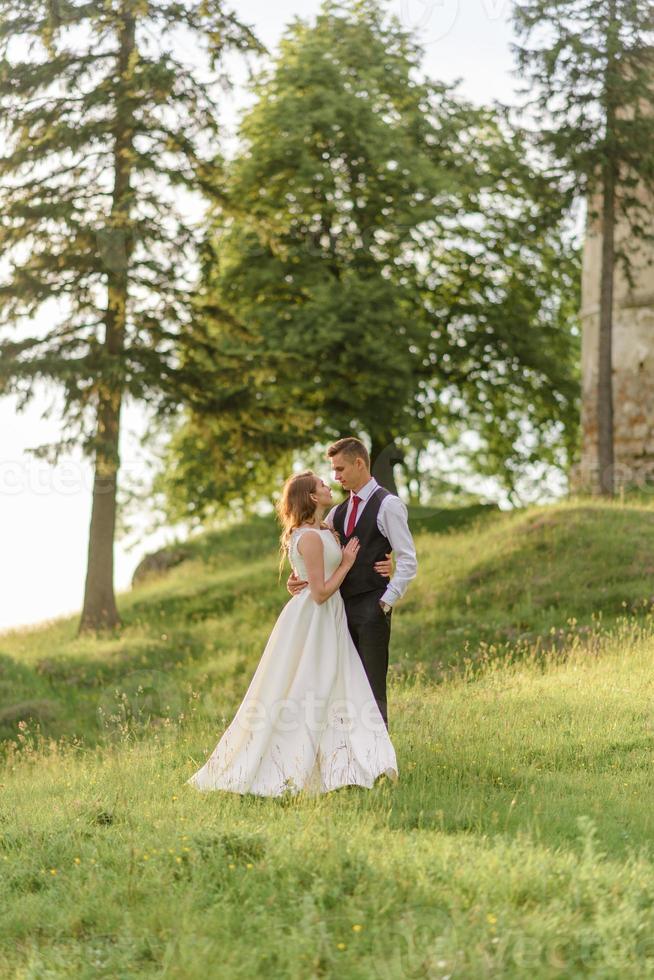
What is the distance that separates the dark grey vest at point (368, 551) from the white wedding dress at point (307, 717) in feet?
0.59

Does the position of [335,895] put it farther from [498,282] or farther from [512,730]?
[498,282]

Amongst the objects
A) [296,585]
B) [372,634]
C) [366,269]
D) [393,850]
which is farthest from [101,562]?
[393,850]

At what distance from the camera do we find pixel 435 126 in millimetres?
28359

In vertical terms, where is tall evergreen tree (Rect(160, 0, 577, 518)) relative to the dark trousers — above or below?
above

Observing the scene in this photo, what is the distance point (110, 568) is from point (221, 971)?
59.4ft

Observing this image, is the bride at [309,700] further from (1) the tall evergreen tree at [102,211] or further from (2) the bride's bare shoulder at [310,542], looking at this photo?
(1) the tall evergreen tree at [102,211]

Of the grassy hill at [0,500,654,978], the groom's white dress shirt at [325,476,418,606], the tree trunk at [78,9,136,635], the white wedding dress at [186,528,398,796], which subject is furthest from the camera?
the tree trunk at [78,9,136,635]

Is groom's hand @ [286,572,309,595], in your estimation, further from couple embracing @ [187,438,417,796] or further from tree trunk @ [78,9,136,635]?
tree trunk @ [78,9,136,635]

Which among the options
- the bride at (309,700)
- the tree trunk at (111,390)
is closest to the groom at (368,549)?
the bride at (309,700)

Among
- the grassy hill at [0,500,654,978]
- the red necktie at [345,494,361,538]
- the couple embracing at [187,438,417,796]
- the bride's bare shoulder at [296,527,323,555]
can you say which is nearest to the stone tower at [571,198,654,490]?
the grassy hill at [0,500,654,978]

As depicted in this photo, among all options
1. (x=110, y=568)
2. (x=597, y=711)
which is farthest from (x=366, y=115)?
(x=597, y=711)

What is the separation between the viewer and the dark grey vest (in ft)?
27.6

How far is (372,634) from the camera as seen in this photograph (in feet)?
27.6

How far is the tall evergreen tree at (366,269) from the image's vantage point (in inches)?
954
